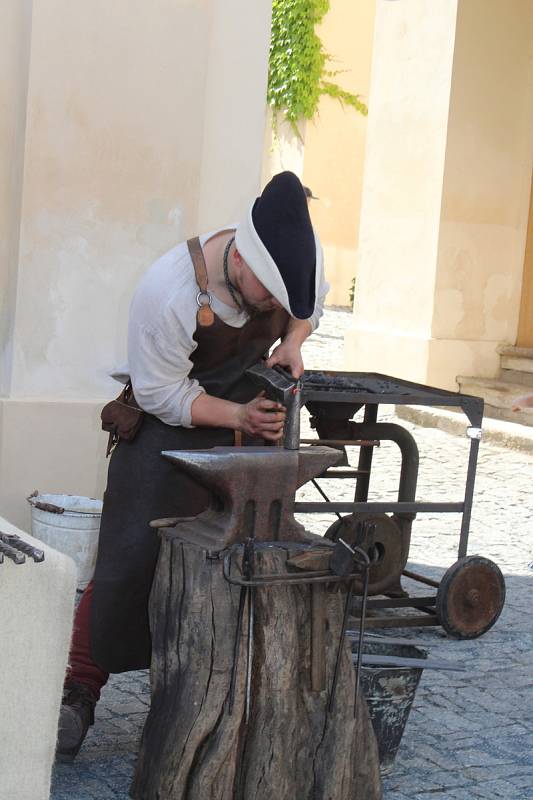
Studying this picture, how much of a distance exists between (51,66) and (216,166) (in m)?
0.91

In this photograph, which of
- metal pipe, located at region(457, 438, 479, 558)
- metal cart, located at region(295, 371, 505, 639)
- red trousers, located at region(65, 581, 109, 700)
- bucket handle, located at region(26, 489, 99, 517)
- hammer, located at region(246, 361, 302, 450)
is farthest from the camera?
bucket handle, located at region(26, 489, 99, 517)

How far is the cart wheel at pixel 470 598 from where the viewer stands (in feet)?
15.7

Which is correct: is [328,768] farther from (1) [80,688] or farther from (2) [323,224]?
(2) [323,224]

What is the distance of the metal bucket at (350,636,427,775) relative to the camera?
3.23 meters

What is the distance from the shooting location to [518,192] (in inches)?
412

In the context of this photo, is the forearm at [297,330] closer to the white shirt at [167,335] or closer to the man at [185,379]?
the man at [185,379]

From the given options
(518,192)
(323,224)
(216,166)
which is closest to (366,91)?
(323,224)

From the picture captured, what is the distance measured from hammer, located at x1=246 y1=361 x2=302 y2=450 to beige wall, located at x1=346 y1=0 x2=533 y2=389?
7110mm

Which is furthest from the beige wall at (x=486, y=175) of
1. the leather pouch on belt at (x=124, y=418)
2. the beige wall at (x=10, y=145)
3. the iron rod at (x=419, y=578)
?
the leather pouch on belt at (x=124, y=418)

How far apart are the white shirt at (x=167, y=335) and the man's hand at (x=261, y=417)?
136 millimetres

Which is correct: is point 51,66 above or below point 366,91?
below

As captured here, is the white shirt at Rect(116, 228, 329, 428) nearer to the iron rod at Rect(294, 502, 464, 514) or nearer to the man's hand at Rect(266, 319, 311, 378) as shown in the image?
the man's hand at Rect(266, 319, 311, 378)

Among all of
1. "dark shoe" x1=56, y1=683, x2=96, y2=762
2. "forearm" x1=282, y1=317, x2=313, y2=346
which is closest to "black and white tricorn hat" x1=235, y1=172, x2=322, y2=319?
"forearm" x1=282, y1=317, x2=313, y2=346

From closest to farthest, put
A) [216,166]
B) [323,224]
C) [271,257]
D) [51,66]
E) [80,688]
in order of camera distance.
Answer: [271,257] < [80,688] < [51,66] < [216,166] < [323,224]
